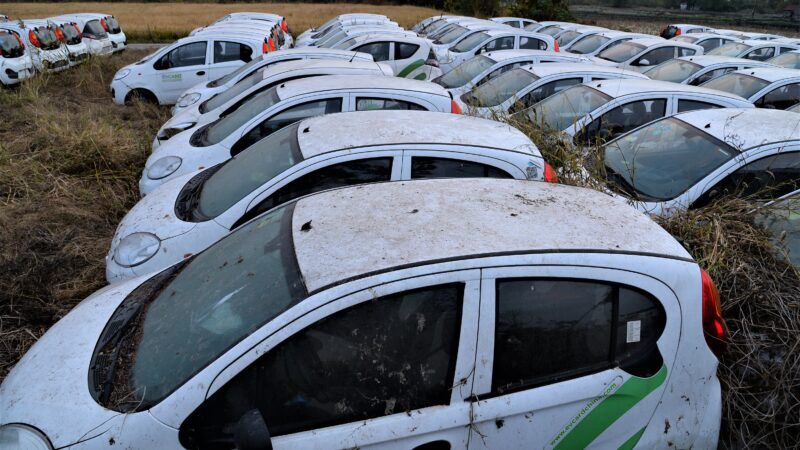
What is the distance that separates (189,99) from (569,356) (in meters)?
8.64


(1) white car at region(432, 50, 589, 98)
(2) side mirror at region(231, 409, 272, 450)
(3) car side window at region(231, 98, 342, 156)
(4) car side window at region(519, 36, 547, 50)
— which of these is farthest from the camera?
(4) car side window at region(519, 36, 547, 50)

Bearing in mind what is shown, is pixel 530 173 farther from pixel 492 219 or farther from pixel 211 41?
pixel 211 41

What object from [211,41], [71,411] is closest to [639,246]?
[71,411]

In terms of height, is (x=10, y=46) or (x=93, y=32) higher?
(x=10, y=46)

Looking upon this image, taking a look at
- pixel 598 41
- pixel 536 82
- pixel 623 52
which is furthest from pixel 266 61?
pixel 598 41

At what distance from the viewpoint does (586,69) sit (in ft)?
28.3

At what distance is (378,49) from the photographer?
1187 cm

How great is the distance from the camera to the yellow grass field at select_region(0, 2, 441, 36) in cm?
2573

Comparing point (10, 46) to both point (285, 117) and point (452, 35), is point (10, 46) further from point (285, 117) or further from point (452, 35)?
point (452, 35)

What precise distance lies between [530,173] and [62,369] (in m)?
3.32

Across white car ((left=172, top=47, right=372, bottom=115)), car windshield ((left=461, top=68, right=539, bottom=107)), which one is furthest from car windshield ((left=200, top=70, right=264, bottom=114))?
car windshield ((left=461, top=68, right=539, bottom=107))

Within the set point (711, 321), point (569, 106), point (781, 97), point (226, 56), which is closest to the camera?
point (711, 321)

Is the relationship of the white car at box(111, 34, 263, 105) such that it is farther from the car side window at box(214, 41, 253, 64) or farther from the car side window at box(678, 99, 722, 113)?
the car side window at box(678, 99, 722, 113)

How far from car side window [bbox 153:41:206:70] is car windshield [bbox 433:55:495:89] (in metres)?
4.65
